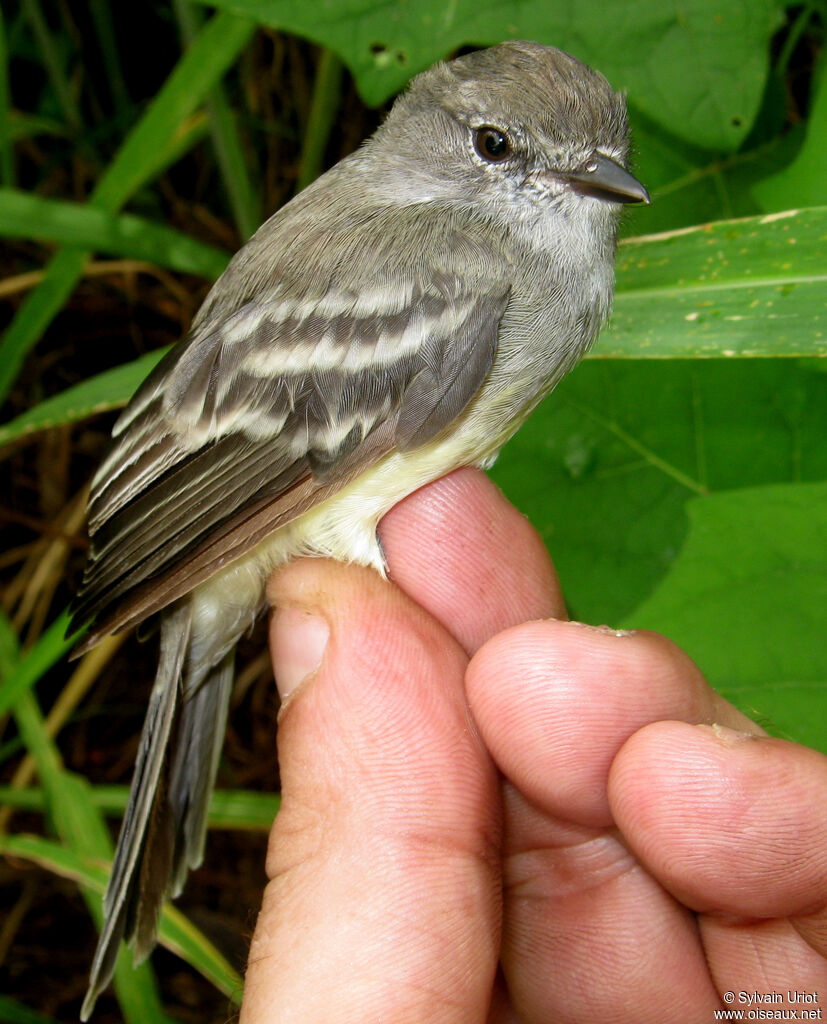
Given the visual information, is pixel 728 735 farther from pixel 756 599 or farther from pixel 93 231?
pixel 93 231

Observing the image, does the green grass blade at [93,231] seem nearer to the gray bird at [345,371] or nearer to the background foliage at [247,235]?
the background foliage at [247,235]

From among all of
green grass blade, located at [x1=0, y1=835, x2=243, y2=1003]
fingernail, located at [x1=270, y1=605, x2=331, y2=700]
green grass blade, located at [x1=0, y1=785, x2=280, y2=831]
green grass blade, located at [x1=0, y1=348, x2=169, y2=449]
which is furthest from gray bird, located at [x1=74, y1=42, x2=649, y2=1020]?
green grass blade, located at [x1=0, y1=785, x2=280, y2=831]

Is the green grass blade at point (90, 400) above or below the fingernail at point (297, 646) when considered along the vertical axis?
above

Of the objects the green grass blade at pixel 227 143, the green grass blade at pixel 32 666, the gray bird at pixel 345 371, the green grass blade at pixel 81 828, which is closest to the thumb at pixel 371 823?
the gray bird at pixel 345 371

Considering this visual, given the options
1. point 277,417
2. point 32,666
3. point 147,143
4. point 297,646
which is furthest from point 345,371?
point 32,666

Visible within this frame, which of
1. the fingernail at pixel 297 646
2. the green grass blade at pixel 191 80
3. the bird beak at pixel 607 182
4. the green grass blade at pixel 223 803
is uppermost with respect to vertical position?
the green grass blade at pixel 191 80

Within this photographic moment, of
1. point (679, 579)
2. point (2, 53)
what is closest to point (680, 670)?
point (679, 579)

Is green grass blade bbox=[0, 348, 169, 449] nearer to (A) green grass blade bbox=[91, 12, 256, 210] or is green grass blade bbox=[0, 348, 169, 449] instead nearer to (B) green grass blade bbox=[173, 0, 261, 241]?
(A) green grass blade bbox=[91, 12, 256, 210]
